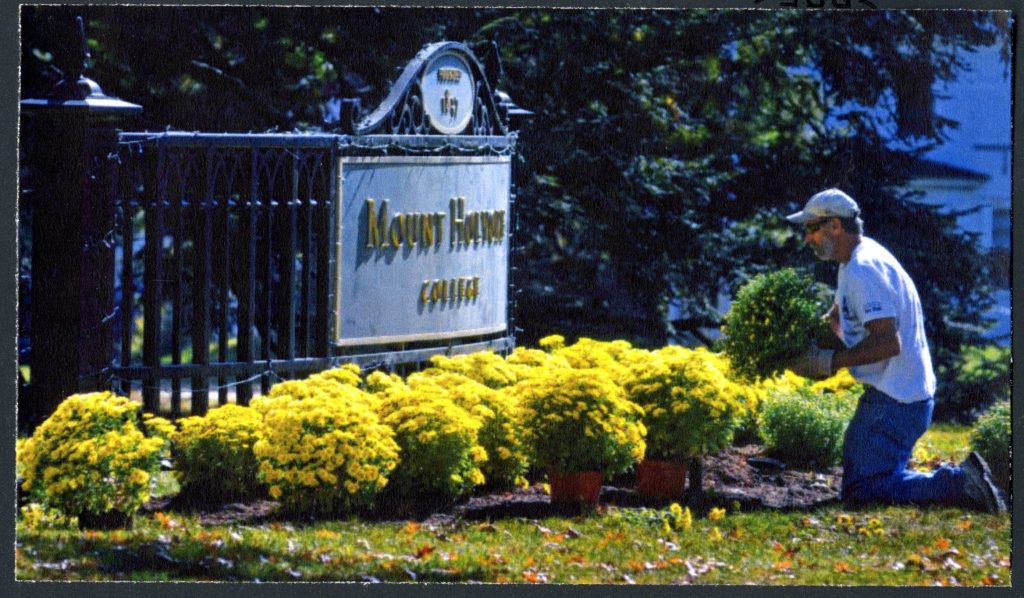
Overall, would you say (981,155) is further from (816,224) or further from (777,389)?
(777,389)

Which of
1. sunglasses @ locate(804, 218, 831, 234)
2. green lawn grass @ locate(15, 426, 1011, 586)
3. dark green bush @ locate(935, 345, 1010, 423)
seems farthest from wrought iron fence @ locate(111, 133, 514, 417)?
dark green bush @ locate(935, 345, 1010, 423)

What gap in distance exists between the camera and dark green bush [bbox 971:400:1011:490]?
8.48 metres

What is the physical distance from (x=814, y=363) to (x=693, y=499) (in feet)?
3.32

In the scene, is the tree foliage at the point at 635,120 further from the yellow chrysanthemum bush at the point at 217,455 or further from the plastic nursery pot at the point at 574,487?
the plastic nursery pot at the point at 574,487

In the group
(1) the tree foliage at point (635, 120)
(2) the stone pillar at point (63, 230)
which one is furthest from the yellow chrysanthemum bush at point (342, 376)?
(1) the tree foliage at point (635, 120)

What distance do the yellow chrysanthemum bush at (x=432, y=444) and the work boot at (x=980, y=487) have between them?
2.57 meters

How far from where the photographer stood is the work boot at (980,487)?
8133mm

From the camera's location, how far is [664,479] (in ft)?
28.2

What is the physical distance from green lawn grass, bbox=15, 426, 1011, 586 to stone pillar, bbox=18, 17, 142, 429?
32.6 inches

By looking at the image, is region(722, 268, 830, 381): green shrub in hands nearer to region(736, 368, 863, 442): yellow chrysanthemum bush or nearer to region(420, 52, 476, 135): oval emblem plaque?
region(736, 368, 863, 442): yellow chrysanthemum bush

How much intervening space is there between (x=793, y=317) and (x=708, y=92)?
10.5 ft

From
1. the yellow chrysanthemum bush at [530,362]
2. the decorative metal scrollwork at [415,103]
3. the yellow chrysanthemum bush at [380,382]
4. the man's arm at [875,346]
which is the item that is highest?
the decorative metal scrollwork at [415,103]

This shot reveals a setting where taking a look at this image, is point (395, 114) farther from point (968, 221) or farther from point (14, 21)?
point (968, 221)

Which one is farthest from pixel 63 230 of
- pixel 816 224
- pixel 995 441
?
pixel 995 441
